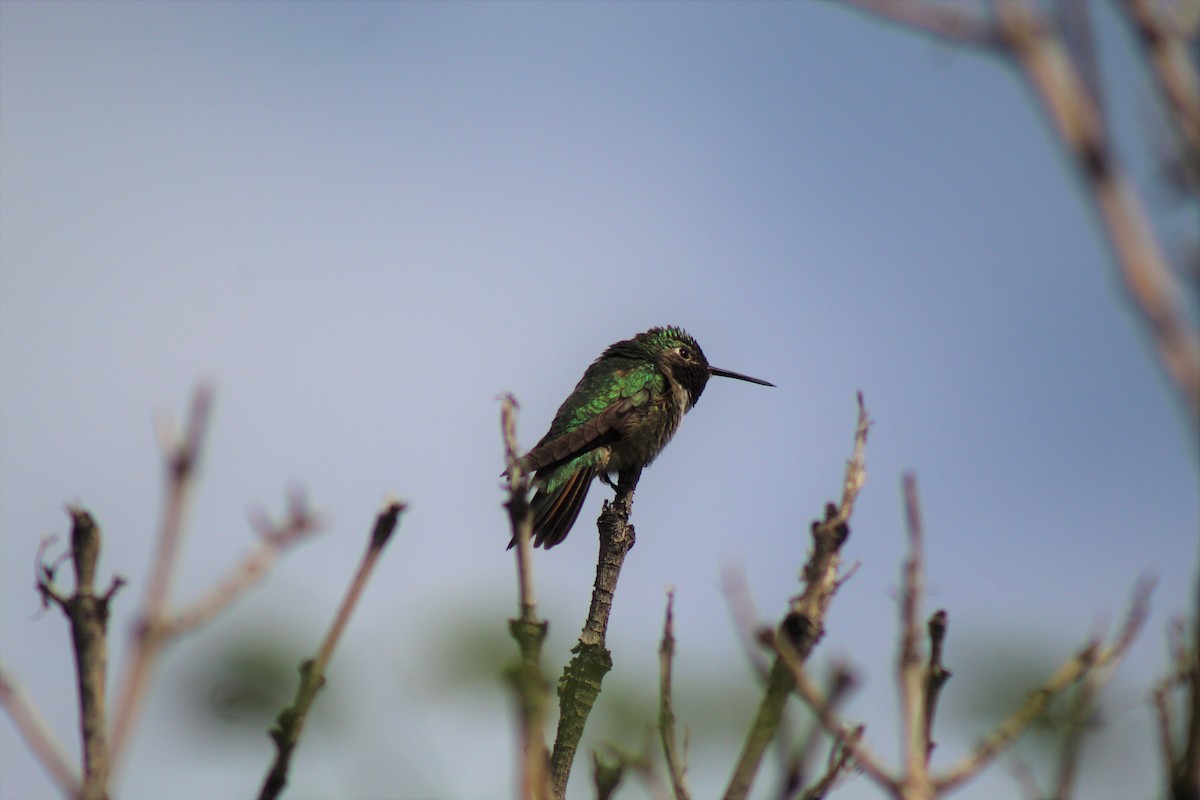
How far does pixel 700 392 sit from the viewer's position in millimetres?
12805

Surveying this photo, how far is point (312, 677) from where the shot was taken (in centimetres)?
179

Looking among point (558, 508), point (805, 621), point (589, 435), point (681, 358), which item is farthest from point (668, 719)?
point (681, 358)

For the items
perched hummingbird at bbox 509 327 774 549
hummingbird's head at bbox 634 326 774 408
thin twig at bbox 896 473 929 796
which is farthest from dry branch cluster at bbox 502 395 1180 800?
hummingbird's head at bbox 634 326 774 408

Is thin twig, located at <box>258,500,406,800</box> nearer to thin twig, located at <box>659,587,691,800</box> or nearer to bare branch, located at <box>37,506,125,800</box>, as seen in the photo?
bare branch, located at <box>37,506,125,800</box>

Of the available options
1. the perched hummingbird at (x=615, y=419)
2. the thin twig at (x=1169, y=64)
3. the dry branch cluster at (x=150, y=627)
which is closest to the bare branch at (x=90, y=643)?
the dry branch cluster at (x=150, y=627)

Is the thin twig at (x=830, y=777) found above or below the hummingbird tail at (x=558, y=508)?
below

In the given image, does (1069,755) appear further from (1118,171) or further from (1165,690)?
(1118,171)

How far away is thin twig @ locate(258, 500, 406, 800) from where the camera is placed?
1715 millimetres

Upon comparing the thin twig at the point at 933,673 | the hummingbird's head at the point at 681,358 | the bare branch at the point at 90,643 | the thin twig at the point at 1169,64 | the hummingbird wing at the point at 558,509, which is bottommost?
the bare branch at the point at 90,643

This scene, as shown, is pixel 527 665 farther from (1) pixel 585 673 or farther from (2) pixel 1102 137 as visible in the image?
(1) pixel 585 673

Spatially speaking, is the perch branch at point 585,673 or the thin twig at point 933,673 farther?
the perch branch at point 585,673

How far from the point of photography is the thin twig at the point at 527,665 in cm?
194

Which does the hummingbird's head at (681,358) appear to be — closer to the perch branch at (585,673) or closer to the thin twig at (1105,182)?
the perch branch at (585,673)

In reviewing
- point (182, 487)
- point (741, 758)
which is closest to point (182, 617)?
point (182, 487)
